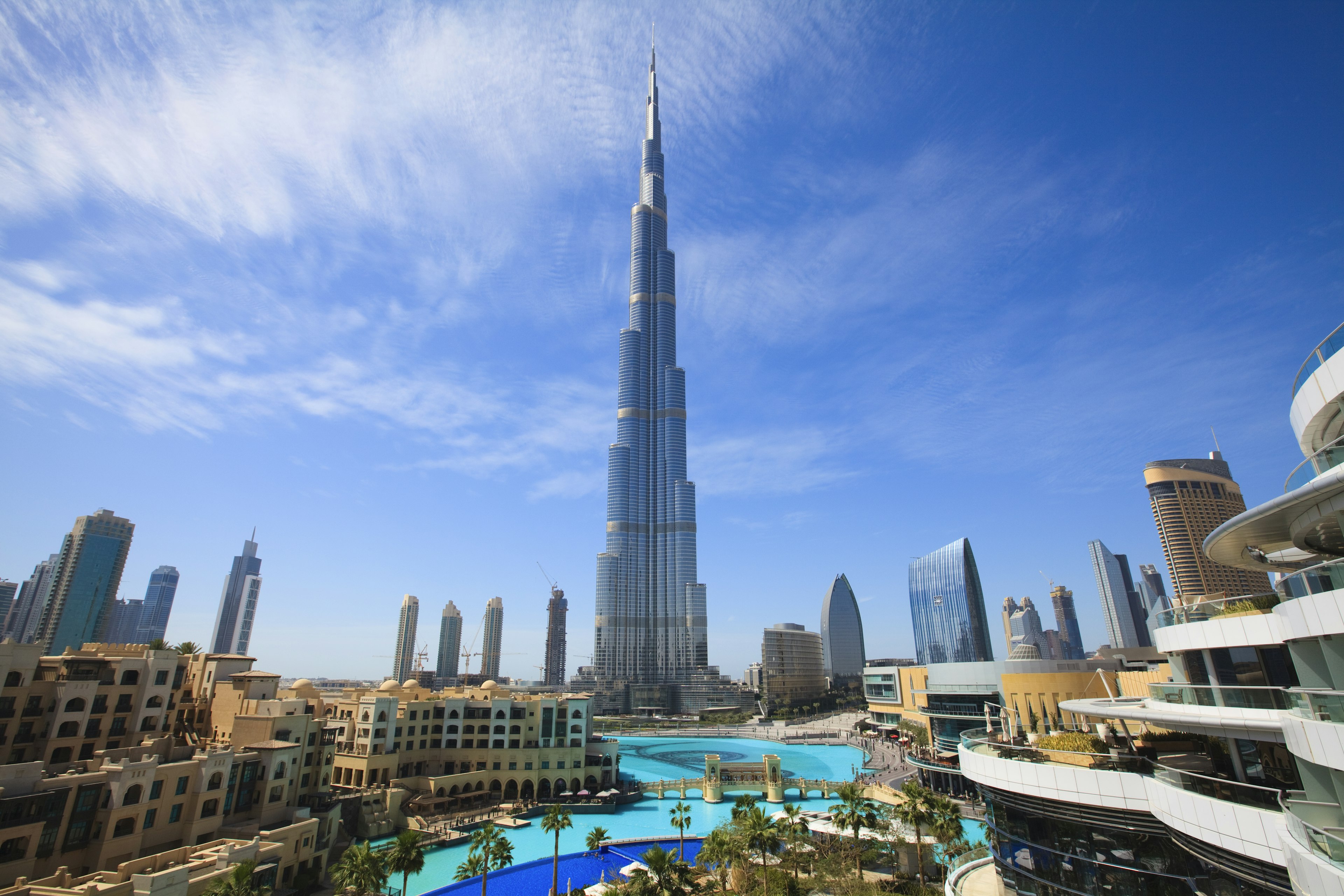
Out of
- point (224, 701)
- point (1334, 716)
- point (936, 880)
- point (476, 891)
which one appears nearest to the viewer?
point (1334, 716)

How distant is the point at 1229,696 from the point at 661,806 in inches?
2850

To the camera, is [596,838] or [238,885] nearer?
[238,885]

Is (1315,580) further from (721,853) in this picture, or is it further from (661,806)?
(661,806)

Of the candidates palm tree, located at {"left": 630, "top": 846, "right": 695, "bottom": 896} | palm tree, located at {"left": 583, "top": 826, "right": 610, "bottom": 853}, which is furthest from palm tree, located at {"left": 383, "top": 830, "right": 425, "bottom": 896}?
palm tree, located at {"left": 630, "top": 846, "right": 695, "bottom": 896}

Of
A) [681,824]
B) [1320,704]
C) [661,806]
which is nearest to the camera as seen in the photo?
[1320,704]

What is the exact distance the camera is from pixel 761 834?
130ft

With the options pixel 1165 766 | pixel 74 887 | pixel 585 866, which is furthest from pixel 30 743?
pixel 1165 766

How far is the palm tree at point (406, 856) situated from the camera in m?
41.4

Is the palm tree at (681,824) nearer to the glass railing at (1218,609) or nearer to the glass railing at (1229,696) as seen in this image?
the glass railing at (1229,696)

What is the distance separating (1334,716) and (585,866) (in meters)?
54.5

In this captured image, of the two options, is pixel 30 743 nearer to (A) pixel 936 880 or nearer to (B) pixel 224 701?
(B) pixel 224 701

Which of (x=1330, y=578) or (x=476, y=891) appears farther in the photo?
(x=476, y=891)

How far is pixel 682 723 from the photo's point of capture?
192750mm

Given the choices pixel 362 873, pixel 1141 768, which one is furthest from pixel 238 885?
pixel 1141 768
